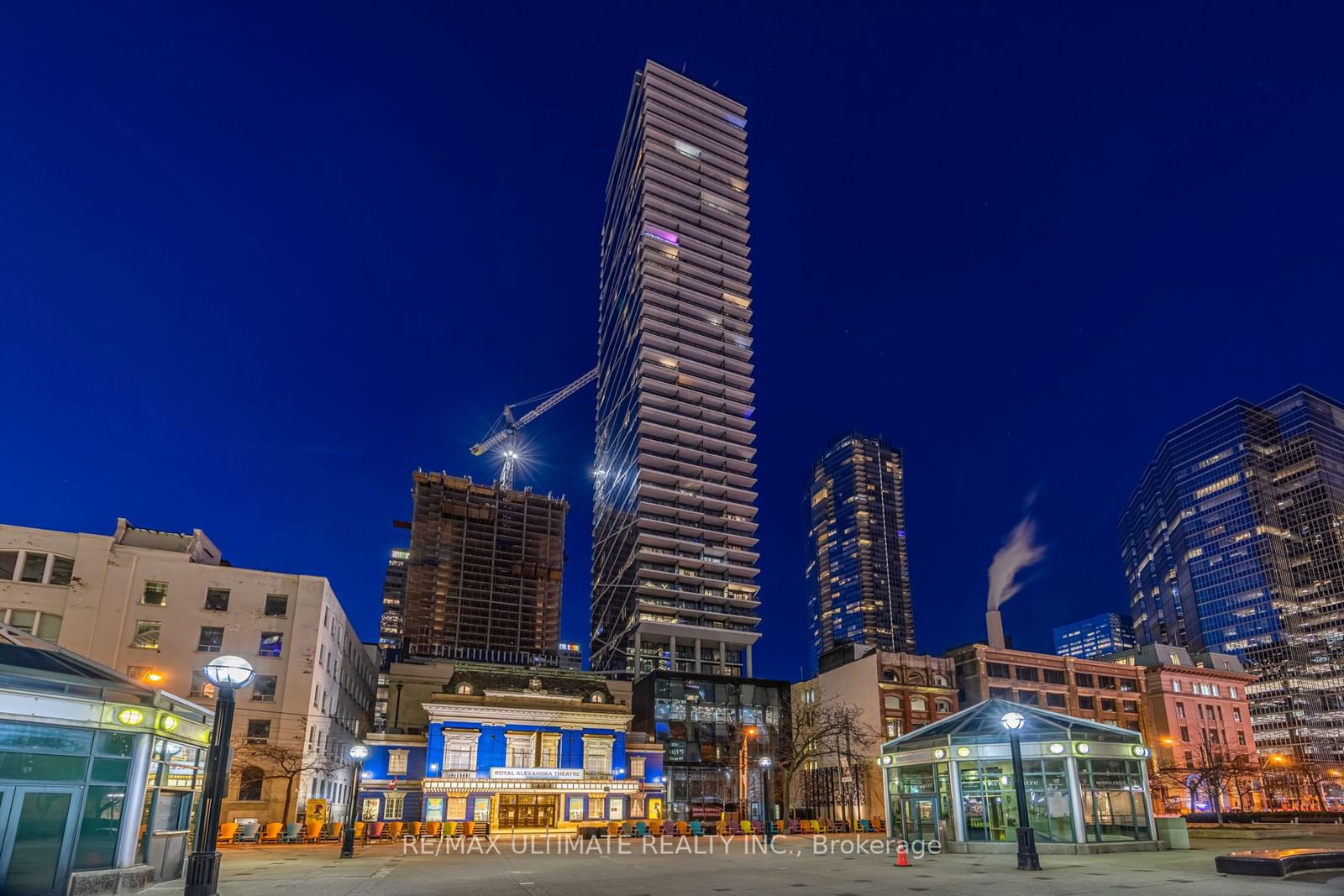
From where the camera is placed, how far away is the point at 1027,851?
79.9ft

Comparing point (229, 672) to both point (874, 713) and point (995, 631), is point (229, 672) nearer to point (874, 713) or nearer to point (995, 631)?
point (874, 713)

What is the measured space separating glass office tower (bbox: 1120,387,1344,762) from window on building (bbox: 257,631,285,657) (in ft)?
535

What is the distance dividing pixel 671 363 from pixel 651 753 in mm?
87009

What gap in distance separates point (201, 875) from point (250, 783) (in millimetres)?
41710

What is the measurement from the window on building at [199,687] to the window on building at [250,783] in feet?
17.1

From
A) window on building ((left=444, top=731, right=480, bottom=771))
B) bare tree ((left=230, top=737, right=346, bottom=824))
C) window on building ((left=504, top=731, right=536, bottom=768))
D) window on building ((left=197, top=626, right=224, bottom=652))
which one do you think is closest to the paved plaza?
bare tree ((left=230, top=737, right=346, bottom=824))

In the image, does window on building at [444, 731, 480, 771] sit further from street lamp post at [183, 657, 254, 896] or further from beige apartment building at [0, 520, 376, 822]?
street lamp post at [183, 657, 254, 896]

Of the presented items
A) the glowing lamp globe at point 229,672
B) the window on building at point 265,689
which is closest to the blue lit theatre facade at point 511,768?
the window on building at point 265,689

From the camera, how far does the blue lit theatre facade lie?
58.3 meters

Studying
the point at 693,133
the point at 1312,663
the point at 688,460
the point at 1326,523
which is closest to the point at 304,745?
the point at 688,460

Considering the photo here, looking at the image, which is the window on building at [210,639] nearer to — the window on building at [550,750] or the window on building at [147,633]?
the window on building at [147,633]

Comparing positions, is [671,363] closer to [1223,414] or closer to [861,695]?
[861,695]

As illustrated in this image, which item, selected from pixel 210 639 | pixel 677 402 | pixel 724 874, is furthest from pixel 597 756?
pixel 677 402

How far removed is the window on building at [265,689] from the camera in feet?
174
